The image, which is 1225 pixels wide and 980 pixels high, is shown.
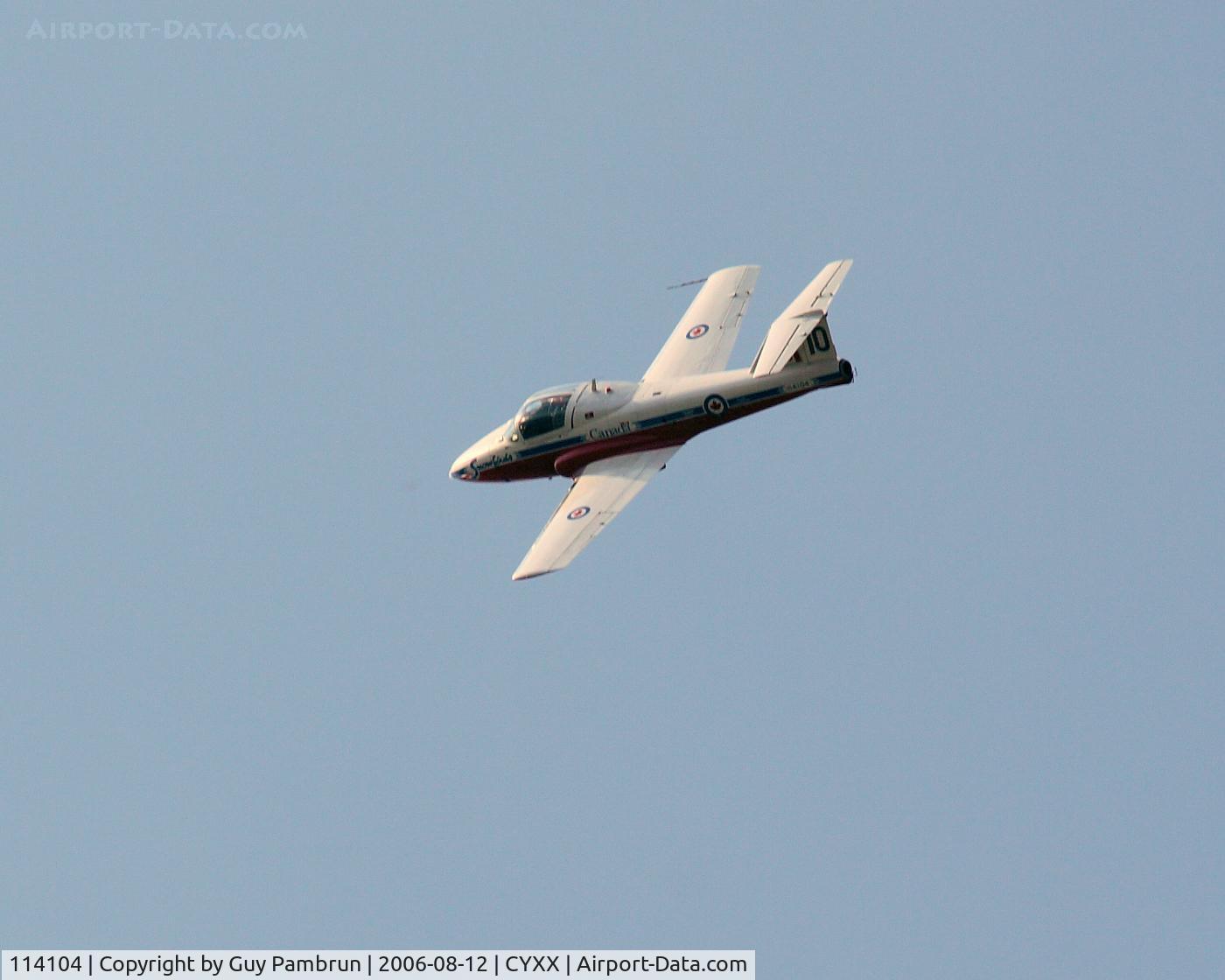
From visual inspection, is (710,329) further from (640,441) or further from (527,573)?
(527,573)

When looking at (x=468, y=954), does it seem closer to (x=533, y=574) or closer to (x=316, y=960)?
(x=316, y=960)

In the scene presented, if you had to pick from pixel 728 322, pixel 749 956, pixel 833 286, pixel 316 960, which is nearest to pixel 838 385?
pixel 833 286

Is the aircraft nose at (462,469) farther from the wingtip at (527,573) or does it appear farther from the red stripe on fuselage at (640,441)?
the wingtip at (527,573)

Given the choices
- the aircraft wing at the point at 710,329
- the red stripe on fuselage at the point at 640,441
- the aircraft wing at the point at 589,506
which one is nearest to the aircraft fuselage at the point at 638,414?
the red stripe on fuselage at the point at 640,441

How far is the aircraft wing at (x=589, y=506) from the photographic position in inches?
2160

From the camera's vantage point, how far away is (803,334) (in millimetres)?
56625

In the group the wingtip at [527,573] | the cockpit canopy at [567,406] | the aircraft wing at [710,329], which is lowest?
the wingtip at [527,573]

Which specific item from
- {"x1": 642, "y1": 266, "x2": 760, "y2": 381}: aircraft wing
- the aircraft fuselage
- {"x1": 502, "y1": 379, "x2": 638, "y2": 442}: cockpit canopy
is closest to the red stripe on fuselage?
the aircraft fuselage

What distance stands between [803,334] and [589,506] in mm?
7622

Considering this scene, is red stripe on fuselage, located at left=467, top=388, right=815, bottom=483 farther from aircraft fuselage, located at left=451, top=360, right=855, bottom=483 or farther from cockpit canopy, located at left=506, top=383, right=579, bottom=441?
cockpit canopy, located at left=506, top=383, right=579, bottom=441

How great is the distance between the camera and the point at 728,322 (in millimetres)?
63312

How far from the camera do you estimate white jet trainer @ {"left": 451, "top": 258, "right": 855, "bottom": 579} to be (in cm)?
5678

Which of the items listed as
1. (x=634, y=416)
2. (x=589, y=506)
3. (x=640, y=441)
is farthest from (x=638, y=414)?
(x=589, y=506)

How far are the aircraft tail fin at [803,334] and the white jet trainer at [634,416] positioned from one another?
1.0 inches
